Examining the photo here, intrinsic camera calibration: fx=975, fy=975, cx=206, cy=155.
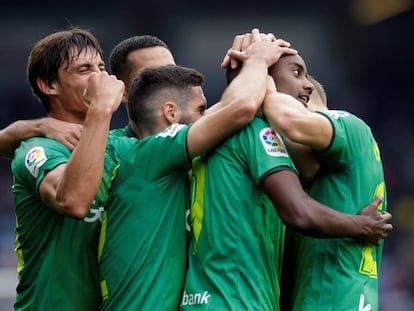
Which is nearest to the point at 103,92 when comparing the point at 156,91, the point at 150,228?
the point at 156,91

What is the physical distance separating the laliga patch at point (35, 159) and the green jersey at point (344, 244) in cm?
153

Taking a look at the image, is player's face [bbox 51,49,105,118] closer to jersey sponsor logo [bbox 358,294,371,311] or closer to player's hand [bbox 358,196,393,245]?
player's hand [bbox 358,196,393,245]

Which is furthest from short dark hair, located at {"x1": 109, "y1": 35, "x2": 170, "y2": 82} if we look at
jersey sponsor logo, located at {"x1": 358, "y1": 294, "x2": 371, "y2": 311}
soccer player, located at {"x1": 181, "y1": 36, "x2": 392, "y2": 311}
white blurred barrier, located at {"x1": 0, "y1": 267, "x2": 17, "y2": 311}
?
white blurred barrier, located at {"x1": 0, "y1": 267, "x2": 17, "y2": 311}

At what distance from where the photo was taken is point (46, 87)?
19.5 feet

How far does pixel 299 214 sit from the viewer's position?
4.80m

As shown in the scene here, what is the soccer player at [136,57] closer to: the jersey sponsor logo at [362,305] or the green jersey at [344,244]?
the green jersey at [344,244]

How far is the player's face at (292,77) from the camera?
209 inches

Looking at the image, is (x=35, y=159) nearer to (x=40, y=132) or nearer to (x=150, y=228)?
(x=40, y=132)

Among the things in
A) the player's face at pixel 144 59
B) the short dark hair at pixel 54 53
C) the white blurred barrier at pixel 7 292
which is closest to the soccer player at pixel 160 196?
the short dark hair at pixel 54 53

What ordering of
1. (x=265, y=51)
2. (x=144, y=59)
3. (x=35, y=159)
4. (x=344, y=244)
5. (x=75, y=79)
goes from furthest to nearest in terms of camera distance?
1. (x=144, y=59)
2. (x=75, y=79)
3. (x=35, y=159)
4. (x=265, y=51)
5. (x=344, y=244)

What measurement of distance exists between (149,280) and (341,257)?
1.02 m

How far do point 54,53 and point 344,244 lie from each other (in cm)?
213

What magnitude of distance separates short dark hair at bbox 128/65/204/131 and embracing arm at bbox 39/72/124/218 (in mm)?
242

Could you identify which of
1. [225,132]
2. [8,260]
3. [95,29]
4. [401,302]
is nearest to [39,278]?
[225,132]
